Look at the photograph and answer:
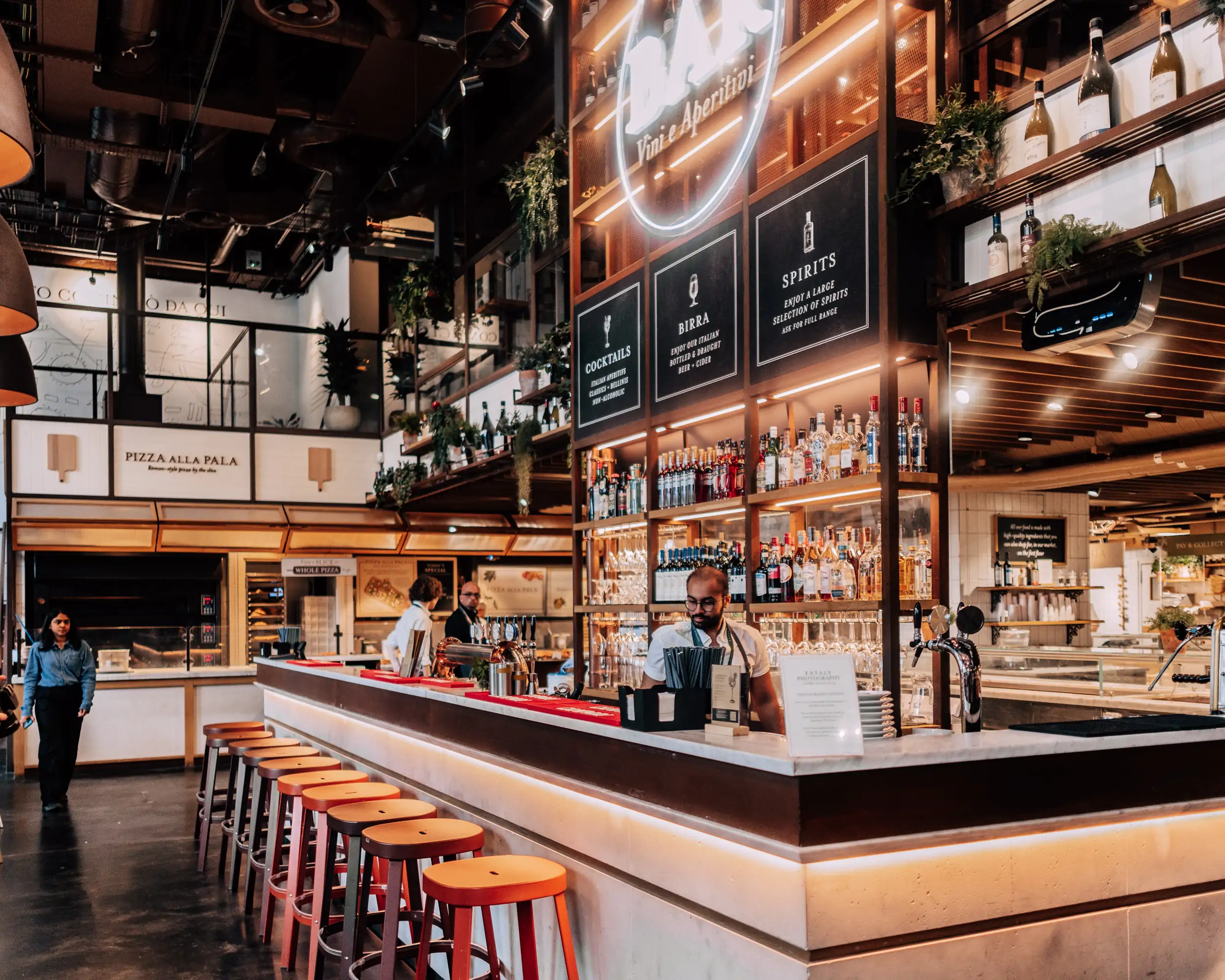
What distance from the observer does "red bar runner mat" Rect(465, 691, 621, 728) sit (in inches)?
134

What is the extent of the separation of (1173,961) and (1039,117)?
2.54 meters

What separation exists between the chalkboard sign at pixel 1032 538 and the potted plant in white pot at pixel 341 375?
743 centimetres

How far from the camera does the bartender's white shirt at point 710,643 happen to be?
13.1 ft

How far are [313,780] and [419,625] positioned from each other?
1.65m

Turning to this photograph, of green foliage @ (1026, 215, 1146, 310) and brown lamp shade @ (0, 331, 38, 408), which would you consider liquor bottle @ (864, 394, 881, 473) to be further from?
brown lamp shade @ (0, 331, 38, 408)

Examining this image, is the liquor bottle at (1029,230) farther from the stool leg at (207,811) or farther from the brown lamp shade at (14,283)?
the stool leg at (207,811)

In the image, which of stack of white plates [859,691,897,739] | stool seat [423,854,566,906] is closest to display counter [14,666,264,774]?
stool seat [423,854,566,906]

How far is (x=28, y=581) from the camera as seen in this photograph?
11414mm

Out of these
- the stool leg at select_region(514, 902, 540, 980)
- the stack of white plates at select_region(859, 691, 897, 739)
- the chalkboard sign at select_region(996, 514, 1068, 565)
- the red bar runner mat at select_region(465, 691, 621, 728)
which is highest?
the chalkboard sign at select_region(996, 514, 1068, 565)

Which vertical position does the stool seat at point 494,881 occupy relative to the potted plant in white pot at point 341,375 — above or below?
below

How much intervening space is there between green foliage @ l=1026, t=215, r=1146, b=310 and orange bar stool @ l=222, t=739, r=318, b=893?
4236 mm

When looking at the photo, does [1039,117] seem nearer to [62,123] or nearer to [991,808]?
[991,808]

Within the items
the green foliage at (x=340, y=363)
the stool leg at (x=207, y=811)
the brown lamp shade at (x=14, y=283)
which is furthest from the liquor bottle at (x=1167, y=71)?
the green foliage at (x=340, y=363)

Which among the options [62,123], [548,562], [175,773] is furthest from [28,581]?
[548,562]
